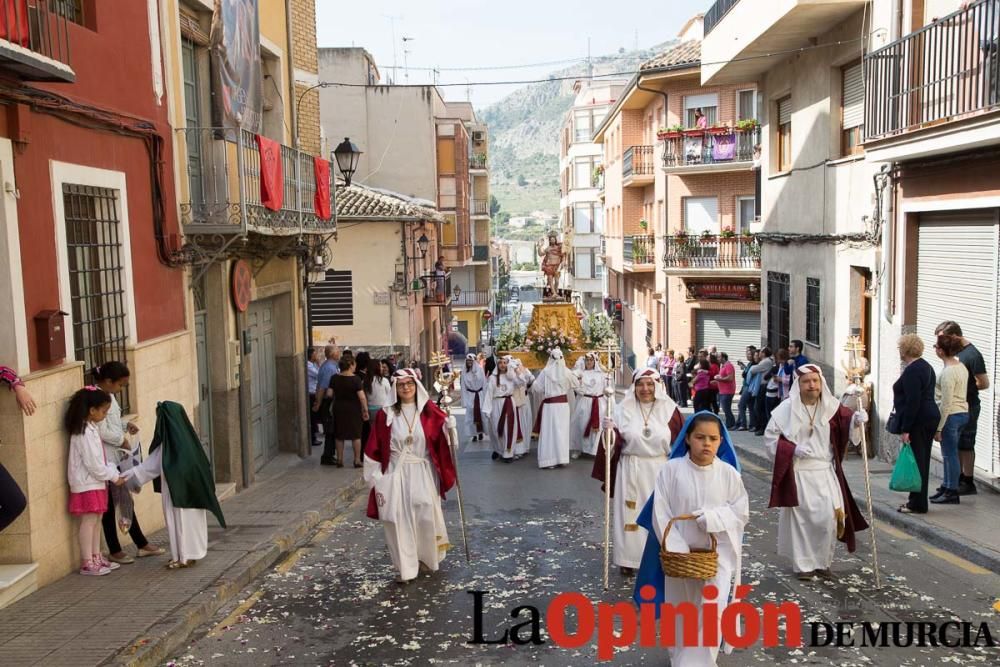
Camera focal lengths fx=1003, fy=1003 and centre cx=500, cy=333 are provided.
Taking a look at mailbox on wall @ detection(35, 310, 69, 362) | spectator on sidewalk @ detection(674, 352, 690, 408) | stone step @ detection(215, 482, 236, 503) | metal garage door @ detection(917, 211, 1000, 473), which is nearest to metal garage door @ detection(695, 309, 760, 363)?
spectator on sidewalk @ detection(674, 352, 690, 408)

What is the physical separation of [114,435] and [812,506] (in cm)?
615

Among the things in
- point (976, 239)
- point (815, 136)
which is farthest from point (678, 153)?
point (976, 239)

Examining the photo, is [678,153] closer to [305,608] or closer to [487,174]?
[487,174]

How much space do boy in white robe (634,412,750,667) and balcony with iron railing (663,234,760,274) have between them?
83.6 ft

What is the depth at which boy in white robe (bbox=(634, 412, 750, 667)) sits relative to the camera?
6.28 metres

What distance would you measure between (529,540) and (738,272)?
2274 cm

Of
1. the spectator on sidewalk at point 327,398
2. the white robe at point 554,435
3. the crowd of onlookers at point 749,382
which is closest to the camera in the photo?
the spectator on sidewalk at point 327,398

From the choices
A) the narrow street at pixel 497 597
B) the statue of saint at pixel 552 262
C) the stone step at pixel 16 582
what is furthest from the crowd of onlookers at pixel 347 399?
the statue of saint at pixel 552 262

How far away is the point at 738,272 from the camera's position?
31.6 meters

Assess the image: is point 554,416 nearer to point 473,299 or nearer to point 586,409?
point 586,409

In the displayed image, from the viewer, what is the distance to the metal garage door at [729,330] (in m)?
32.7

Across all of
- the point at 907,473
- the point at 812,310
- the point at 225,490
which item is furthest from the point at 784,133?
the point at 225,490

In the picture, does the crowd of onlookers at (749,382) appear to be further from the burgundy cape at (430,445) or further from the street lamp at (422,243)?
the street lamp at (422,243)

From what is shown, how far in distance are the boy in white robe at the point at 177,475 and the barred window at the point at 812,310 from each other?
12.9 m
